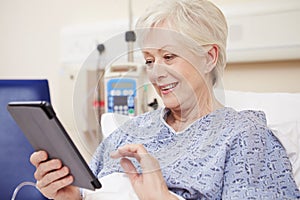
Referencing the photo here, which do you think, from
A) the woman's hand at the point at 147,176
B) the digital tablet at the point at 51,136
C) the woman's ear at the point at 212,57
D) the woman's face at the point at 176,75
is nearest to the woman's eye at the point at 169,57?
the woman's face at the point at 176,75

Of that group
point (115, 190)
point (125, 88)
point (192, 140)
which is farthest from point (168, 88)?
point (125, 88)

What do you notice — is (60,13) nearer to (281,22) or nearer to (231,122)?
(281,22)

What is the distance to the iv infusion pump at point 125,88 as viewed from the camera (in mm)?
1471

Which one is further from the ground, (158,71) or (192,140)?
(158,71)

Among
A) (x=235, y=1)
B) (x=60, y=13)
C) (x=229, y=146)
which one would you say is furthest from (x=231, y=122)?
(x=60, y=13)

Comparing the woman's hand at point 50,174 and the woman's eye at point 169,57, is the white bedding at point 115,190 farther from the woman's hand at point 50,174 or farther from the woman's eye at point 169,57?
the woman's eye at point 169,57

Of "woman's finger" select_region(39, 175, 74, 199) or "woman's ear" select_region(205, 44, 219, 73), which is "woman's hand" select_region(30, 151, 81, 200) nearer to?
"woman's finger" select_region(39, 175, 74, 199)

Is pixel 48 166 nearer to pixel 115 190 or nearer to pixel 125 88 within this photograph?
pixel 115 190

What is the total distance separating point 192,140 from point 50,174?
1.28ft

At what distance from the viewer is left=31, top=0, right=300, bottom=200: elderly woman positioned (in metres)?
1.08

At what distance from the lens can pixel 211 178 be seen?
111 centimetres

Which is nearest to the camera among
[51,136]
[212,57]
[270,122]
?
[51,136]

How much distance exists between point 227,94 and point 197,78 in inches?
19.1

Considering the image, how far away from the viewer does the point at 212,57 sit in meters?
1.23
